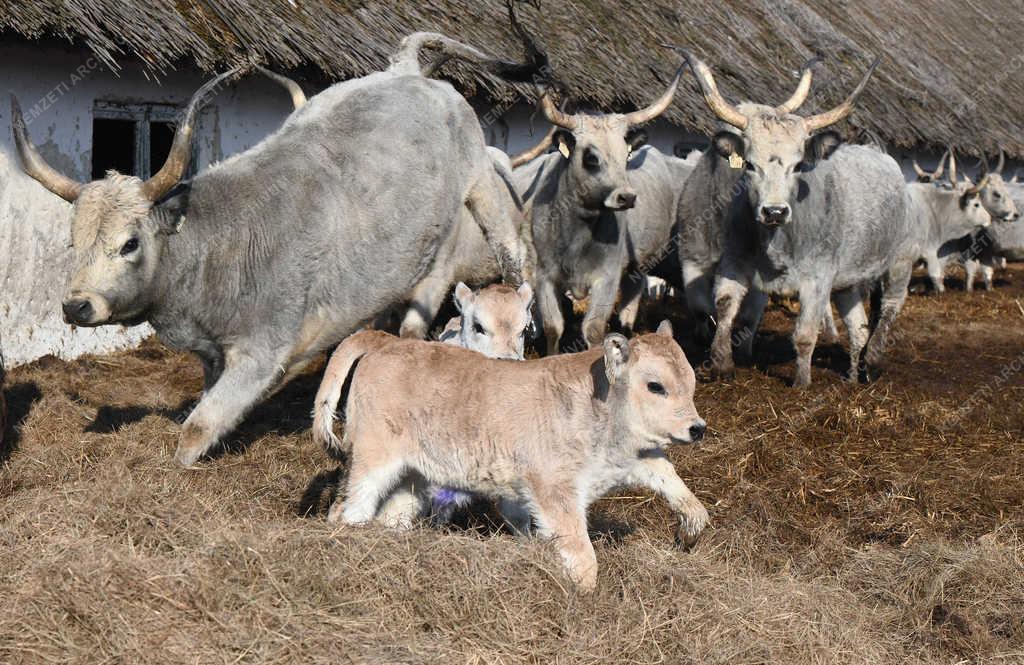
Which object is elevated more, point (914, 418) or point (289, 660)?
point (289, 660)

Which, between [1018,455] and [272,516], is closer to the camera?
[272,516]

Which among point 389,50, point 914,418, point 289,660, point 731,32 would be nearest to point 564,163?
point 389,50

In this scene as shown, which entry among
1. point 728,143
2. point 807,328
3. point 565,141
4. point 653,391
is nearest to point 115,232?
point 653,391

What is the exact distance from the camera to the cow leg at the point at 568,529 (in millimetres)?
4547

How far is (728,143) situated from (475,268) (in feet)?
6.69

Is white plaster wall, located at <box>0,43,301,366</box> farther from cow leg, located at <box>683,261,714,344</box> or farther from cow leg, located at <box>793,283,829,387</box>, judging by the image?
cow leg, located at <box>793,283,829,387</box>

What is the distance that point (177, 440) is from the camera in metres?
6.66

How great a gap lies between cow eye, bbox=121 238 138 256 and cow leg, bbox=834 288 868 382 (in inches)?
242

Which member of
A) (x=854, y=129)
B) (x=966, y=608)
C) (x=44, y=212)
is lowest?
(x=854, y=129)

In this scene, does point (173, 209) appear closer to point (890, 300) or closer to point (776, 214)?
point (776, 214)

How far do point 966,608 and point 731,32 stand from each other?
14.6 meters

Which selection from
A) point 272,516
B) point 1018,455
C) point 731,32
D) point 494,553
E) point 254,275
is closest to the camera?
point 494,553

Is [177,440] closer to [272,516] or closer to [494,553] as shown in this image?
[272,516]

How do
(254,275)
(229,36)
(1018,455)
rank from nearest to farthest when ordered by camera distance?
(254,275)
(1018,455)
(229,36)
